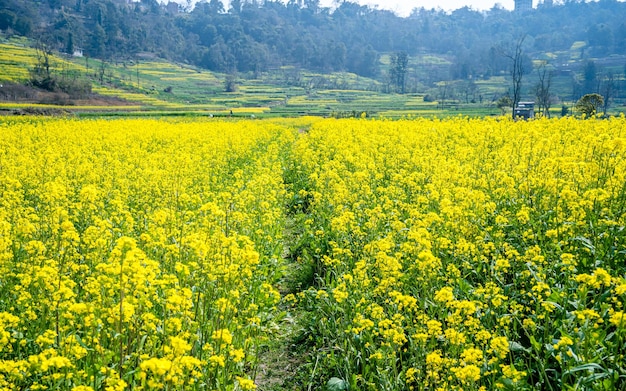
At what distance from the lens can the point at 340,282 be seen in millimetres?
5719

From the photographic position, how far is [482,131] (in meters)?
14.0

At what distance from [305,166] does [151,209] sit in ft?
21.2

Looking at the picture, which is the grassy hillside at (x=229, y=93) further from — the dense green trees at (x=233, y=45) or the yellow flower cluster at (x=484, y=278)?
the yellow flower cluster at (x=484, y=278)

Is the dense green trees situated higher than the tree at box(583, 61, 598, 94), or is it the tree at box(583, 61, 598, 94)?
the dense green trees

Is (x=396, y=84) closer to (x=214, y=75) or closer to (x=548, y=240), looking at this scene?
(x=214, y=75)

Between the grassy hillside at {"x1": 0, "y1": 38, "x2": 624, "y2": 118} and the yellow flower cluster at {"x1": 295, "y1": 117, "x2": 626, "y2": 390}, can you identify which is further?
the grassy hillside at {"x1": 0, "y1": 38, "x2": 624, "y2": 118}

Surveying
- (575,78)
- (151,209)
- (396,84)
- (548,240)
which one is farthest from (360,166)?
(396,84)

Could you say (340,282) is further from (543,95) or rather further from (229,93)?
(229,93)

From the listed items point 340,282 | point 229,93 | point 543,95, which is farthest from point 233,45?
point 340,282

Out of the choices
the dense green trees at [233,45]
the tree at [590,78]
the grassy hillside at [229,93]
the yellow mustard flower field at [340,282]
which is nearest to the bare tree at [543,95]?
the grassy hillside at [229,93]

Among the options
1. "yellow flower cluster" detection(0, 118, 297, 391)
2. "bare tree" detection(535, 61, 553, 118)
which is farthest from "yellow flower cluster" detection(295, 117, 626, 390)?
"bare tree" detection(535, 61, 553, 118)

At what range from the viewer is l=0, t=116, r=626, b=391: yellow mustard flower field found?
3.72m

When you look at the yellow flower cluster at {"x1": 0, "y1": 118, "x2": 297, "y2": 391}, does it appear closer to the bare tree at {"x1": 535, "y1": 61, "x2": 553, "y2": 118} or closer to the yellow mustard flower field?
the yellow mustard flower field

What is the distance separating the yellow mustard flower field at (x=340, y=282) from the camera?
3.72 meters
